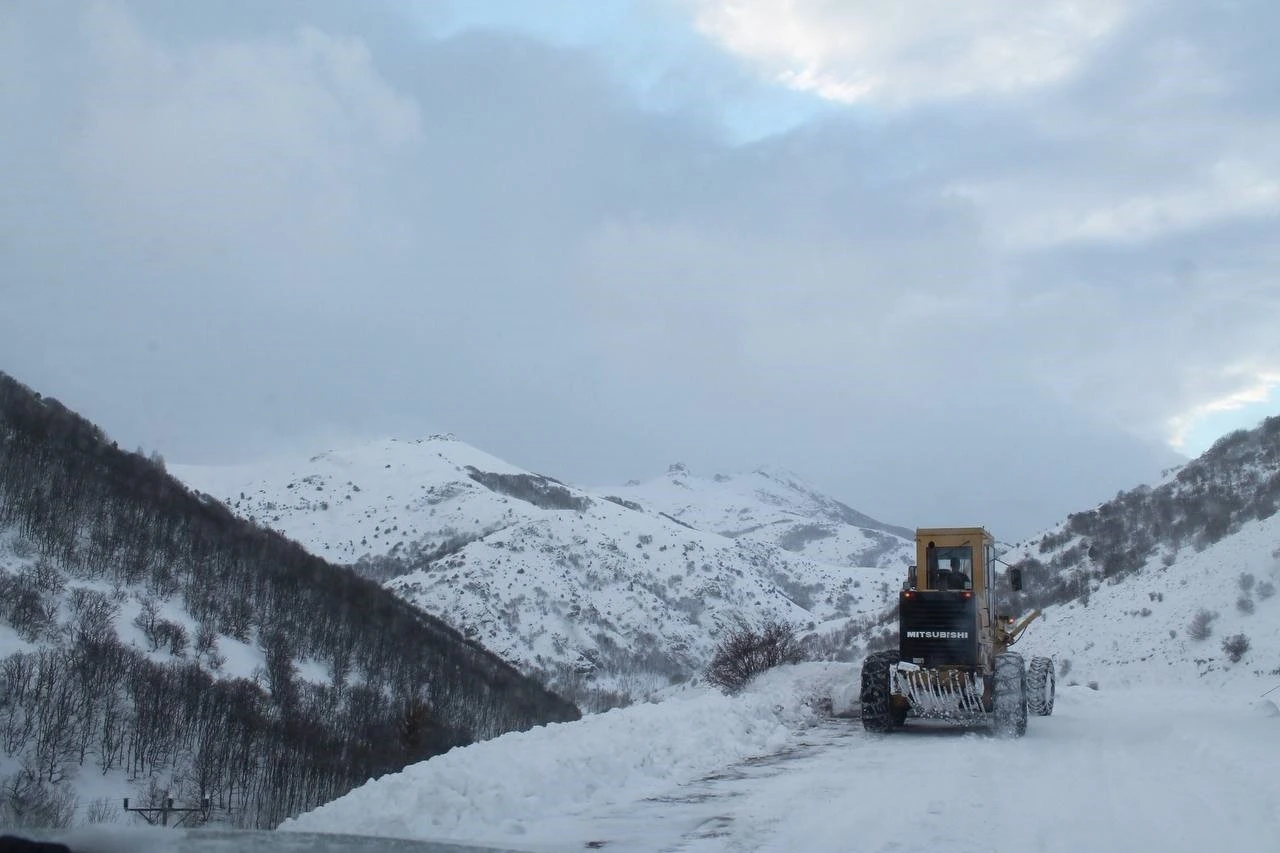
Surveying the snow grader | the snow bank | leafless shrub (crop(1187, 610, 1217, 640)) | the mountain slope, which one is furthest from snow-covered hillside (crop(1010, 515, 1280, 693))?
the mountain slope

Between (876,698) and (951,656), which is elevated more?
(951,656)

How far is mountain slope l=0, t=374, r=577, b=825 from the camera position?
27516 millimetres

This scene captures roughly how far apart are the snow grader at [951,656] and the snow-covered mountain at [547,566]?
61201mm

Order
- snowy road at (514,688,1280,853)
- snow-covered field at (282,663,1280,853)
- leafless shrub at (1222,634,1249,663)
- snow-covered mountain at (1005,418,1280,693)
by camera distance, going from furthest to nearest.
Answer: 1. snow-covered mountain at (1005,418,1280,693)
2. leafless shrub at (1222,634,1249,663)
3. snow-covered field at (282,663,1280,853)
4. snowy road at (514,688,1280,853)

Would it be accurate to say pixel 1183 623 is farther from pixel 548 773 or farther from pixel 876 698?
pixel 548 773

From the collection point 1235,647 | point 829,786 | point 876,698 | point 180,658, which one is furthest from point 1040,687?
point 180,658

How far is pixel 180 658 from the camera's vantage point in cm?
3650

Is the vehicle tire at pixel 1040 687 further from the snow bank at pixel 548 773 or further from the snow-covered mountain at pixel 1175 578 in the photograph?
the snow-covered mountain at pixel 1175 578

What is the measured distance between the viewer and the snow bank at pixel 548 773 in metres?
9.30

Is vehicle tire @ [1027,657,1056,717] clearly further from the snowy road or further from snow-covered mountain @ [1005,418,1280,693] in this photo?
snow-covered mountain @ [1005,418,1280,693]

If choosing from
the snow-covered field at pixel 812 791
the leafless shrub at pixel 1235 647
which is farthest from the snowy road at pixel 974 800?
the leafless shrub at pixel 1235 647

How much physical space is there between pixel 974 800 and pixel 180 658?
3309cm

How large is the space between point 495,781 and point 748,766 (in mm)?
4573

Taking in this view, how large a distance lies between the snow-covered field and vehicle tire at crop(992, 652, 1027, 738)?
0.51 meters
